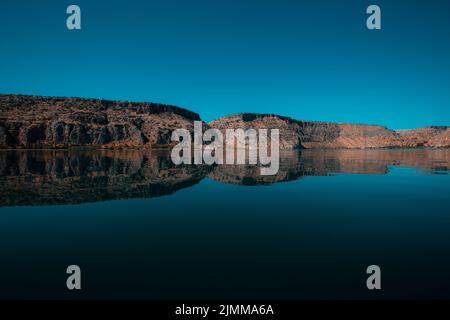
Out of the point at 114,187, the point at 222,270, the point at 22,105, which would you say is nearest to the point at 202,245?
the point at 222,270

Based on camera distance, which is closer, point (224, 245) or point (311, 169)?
point (224, 245)

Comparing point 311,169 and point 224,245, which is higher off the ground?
point 311,169

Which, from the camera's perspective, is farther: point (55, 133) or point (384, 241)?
point (55, 133)

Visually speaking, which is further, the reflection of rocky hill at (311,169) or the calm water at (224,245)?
the reflection of rocky hill at (311,169)

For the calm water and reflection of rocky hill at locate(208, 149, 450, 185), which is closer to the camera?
the calm water

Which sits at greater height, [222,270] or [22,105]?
[22,105]

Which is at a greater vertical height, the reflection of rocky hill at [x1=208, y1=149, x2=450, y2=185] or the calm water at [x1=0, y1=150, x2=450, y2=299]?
the reflection of rocky hill at [x1=208, y1=149, x2=450, y2=185]

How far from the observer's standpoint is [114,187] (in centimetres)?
3067

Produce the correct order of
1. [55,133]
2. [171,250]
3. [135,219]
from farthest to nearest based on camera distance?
[55,133] → [135,219] → [171,250]

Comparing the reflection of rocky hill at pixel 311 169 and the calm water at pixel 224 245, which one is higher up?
the reflection of rocky hill at pixel 311 169
